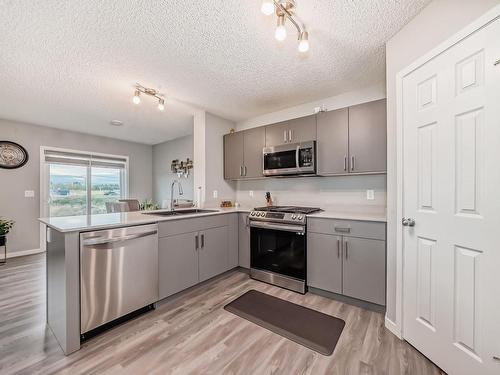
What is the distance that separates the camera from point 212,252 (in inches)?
109

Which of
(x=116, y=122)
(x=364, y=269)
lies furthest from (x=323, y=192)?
(x=116, y=122)

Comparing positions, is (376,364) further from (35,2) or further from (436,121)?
(35,2)

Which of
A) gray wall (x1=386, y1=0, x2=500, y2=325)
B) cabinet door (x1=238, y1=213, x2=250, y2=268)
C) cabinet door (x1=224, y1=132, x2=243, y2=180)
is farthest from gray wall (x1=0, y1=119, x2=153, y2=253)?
gray wall (x1=386, y1=0, x2=500, y2=325)

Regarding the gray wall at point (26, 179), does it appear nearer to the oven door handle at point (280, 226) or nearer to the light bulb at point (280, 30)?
the oven door handle at point (280, 226)

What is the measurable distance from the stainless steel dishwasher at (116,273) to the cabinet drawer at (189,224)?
0.11 metres

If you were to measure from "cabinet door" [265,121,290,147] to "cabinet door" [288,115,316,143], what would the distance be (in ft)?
0.20

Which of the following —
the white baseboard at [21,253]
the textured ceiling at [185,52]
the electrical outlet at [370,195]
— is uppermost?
the textured ceiling at [185,52]

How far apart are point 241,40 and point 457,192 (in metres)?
1.89

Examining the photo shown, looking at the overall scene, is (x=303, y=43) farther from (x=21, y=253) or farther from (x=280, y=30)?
(x=21, y=253)

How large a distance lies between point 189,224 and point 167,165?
3.70 meters

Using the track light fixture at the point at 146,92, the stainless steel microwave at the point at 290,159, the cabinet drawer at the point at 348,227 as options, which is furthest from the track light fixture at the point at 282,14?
the track light fixture at the point at 146,92

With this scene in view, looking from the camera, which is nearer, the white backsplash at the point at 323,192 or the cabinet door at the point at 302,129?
the white backsplash at the point at 323,192

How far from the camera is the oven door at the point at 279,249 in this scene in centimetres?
253

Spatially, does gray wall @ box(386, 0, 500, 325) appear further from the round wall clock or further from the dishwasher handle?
the round wall clock
